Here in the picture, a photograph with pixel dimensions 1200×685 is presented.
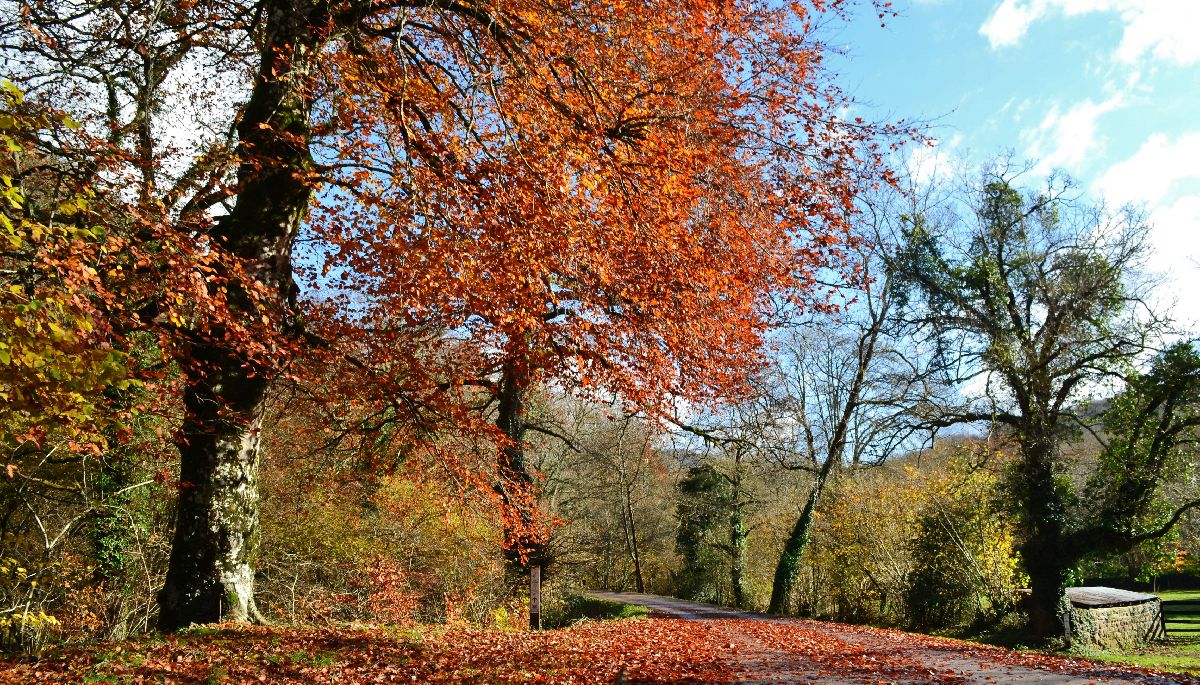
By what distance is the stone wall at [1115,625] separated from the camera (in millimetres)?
14984

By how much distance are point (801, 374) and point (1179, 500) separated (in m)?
13.5

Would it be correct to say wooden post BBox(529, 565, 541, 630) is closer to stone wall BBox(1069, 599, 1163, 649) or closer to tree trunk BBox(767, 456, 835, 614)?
stone wall BBox(1069, 599, 1163, 649)

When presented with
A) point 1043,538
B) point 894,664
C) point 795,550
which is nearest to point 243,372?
point 894,664

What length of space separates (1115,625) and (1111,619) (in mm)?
205

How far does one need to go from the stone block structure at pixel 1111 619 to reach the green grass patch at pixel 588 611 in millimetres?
10487

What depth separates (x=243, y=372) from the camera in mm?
7973

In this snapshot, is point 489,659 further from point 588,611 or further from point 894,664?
point 588,611

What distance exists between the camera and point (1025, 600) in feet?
52.4

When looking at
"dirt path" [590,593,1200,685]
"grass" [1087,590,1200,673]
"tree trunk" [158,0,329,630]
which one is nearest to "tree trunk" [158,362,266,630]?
"tree trunk" [158,0,329,630]

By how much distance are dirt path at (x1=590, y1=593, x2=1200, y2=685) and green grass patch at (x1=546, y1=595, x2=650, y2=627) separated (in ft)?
14.7

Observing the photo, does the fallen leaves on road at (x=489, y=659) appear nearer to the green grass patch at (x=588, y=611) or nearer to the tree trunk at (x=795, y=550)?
the green grass patch at (x=588, y=611)

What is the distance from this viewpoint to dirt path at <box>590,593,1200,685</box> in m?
7.91

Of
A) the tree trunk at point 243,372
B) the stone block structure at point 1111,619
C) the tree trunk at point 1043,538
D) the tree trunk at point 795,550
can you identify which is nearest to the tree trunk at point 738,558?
the tree trunk at point 795,550

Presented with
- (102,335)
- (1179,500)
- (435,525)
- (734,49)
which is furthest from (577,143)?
(1179,500)
